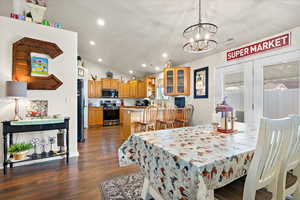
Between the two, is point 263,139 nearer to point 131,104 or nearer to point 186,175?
point 186,175

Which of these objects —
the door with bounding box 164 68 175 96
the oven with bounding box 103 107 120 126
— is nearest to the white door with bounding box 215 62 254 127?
the door with bounding box 164 68 175 96

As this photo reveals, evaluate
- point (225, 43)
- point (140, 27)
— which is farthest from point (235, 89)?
point (140, 27)

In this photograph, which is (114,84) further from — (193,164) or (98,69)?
(193,164)

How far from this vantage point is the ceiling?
237cm

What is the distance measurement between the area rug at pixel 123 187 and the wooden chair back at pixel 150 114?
70.9 inches

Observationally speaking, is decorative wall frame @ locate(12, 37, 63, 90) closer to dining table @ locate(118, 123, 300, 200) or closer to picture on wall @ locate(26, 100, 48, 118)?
picture on wall @ locate(26, 100, 48, 118)

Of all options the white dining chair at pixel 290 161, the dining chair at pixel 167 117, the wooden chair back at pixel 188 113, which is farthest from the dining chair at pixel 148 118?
the white dining chair at pixel 290 161

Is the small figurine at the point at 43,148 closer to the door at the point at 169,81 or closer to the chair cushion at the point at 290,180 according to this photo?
the chair cushion at the point at 290,180

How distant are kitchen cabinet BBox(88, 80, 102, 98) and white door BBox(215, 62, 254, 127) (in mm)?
5044

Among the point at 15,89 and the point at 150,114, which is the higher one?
the point at 15,89

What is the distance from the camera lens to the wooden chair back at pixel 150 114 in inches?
152

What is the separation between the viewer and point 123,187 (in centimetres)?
188

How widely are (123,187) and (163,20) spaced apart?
317 centimetres

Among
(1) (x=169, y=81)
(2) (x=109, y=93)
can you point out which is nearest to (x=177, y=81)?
(1) (x=169, y=81)
